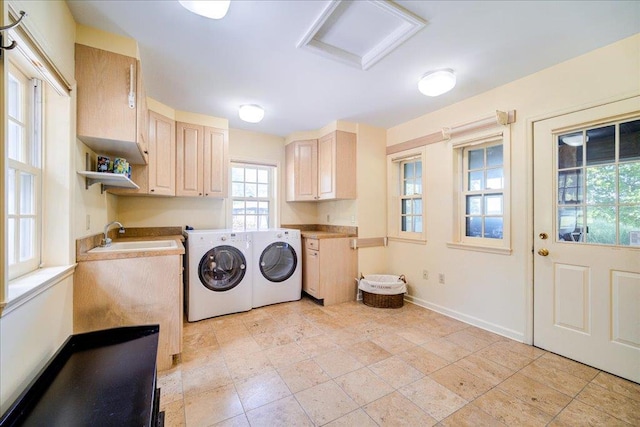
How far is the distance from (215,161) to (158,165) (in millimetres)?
654

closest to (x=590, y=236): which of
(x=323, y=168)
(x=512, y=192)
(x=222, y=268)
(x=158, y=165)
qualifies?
(x=512, y=192)

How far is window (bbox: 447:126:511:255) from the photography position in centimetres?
255

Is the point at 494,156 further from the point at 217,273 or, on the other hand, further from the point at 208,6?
the point at 217,273

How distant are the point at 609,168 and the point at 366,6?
215 centimetres

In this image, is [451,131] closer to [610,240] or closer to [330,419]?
[610,240]

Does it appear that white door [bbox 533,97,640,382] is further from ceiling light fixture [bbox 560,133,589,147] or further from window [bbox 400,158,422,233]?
window [bbox 400,158,422,233]

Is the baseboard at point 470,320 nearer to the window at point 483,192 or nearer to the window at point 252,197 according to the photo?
the window at point 483,192

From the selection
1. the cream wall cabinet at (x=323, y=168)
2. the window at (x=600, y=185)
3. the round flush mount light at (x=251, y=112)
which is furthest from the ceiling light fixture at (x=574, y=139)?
the round flush mount light at (x=251, y=112)

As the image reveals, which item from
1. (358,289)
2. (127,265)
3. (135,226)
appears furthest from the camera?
(358,289)

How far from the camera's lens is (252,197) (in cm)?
408

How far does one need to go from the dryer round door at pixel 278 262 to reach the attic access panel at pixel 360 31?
7.53ft

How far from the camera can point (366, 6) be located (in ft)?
5.23

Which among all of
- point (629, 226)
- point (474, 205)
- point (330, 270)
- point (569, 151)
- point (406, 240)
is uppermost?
point (569, 151)

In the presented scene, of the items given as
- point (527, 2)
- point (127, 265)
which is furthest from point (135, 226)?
point (527, 2)
